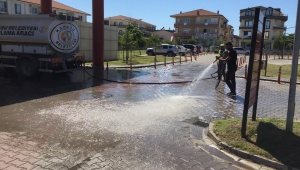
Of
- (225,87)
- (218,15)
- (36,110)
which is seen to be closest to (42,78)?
(36,110)

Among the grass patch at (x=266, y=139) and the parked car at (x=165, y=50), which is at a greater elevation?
the parked car at (x=165, y=50)

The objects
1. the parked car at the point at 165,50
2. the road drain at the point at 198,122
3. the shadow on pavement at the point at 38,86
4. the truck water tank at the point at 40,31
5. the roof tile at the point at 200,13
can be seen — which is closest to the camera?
the road drain at the point at 198,122

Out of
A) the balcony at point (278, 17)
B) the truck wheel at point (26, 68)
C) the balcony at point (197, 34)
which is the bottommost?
the truck wheel at point (26, 68)

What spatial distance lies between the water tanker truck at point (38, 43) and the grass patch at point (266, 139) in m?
10.2

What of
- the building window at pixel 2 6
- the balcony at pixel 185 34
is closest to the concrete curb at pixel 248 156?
the building window at pixel 2 6

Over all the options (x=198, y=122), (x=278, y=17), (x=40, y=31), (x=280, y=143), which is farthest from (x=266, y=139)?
(x=278, y=17)

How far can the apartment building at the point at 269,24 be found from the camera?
249ft

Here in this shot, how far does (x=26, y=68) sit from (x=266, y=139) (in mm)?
12888

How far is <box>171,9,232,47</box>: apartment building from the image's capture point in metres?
75.4

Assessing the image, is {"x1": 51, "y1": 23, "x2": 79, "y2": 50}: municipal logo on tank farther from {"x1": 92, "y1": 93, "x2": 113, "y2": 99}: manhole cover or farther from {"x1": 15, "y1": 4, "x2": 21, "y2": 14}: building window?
{"x1": 15, "y1": 4, "x2": 21, "y2": 14}: building window

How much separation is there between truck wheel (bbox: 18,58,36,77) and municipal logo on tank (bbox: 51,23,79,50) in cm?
168

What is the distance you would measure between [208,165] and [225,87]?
28.1 ft

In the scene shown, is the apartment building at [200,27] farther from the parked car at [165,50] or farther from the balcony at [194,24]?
the parked car at [165,50]

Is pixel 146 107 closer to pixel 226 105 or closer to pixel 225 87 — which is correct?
pixel 226 105
